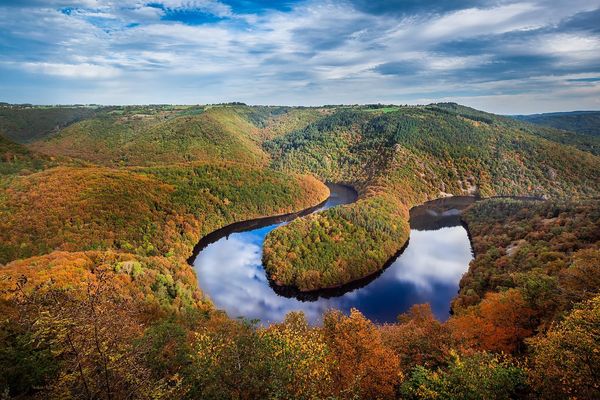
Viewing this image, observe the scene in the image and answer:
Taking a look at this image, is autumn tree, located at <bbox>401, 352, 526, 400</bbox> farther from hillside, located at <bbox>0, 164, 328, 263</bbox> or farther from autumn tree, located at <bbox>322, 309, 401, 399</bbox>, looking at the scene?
hillside, located at <bbox>0, 164, 328, 263</bbox>

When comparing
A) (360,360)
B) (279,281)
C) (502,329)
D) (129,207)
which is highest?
(360,360)

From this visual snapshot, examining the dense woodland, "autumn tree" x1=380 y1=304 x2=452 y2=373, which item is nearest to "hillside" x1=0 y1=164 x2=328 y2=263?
the dense woodland

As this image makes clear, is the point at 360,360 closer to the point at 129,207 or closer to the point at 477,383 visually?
the point at 477,383

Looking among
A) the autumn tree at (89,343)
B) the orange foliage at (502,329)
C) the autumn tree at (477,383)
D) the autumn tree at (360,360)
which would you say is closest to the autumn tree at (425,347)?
the orange foliage at (502,329)

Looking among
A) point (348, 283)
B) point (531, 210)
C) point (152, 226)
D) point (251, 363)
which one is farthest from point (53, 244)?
point (531, 210)

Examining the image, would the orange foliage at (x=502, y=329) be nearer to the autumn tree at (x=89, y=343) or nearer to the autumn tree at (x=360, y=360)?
the autumn tree at (x=360, y=360)

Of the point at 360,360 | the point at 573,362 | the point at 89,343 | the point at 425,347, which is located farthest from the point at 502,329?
the point at 89,343

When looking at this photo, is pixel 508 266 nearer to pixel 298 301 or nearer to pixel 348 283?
pixel 348 283

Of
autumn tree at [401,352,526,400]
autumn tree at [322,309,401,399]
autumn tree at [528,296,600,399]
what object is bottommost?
autumn tree at [322,309,401,399]
